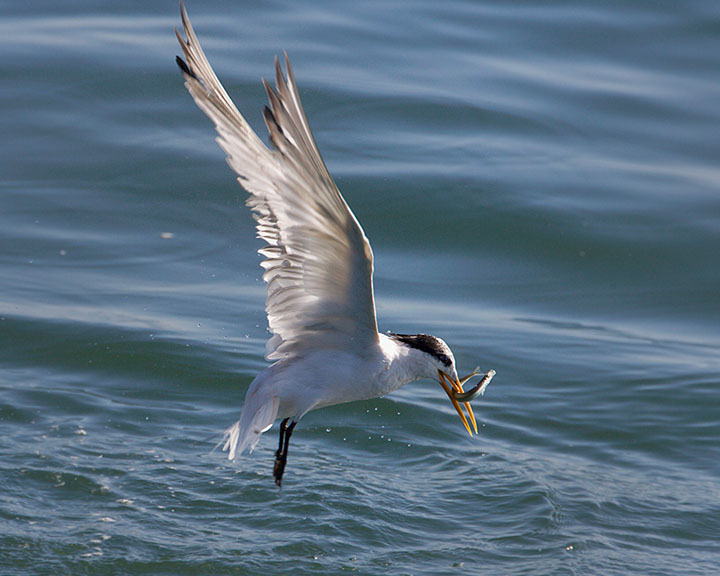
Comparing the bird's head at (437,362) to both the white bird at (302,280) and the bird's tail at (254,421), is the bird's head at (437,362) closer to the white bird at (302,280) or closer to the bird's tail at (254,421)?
the white bird at (302,280)

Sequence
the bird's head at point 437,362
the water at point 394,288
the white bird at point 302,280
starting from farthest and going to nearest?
the water at point 394,288
the bird's head at point 437,362
the white bird at point 302,280

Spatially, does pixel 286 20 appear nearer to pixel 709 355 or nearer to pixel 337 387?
pixel 709 355

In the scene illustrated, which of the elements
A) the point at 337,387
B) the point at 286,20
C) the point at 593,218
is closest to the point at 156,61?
the point at 286,20

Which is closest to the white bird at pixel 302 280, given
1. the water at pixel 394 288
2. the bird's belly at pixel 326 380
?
the bird's belly at pixel 326 380

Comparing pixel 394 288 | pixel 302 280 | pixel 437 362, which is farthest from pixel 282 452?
pixel 394 288

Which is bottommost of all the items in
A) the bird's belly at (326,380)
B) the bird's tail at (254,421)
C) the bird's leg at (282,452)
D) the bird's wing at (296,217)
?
the bird's leg at (282,452)

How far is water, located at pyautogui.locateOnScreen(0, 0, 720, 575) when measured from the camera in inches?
232

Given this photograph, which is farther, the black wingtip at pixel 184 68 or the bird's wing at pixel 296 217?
the black wingtip at pixel 184 68

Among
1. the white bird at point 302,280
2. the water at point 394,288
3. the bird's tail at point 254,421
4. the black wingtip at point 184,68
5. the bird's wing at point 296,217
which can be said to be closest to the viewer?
the bird's wing at point 296,217

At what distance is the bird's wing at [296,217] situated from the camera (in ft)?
13.0

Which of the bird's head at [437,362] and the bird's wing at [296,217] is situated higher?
the bird's wing at [296,217]

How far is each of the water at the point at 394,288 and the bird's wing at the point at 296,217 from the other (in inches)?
54.5

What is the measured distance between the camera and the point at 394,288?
8820mm

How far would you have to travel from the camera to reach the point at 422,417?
724cm
